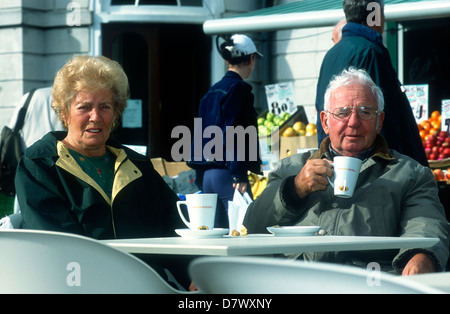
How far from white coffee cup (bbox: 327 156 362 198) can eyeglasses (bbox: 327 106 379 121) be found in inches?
17.4

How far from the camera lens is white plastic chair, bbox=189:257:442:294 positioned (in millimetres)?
1146

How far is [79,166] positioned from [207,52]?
8.01m

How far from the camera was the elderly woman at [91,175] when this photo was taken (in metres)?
2.99

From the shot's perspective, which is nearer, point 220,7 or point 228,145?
point 228,145

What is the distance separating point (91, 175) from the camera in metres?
3.16

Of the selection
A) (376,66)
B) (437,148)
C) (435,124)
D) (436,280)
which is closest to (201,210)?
(436,280)

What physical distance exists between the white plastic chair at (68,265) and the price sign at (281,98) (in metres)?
6.91

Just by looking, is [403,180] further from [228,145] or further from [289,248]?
[228,145]

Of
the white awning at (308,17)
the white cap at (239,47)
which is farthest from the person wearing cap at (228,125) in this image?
the white awning at (308,17)

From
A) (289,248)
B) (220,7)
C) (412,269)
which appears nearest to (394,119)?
(412,269)

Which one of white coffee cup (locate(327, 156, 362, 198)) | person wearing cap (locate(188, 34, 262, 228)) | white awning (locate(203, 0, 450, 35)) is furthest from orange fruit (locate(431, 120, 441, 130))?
white coffee cup (locate(327, 156, 362, 198))

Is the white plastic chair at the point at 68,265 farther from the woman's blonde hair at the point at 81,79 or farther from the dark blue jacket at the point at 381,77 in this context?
the dark blue jacket at the point at 381,77
